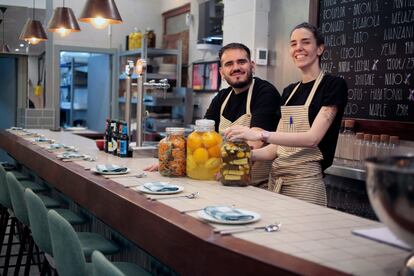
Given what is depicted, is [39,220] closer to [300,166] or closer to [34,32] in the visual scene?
[300,166]

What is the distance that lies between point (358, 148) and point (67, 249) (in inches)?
92.3

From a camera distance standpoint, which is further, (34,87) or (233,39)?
(34,87)

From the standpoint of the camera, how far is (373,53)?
386cm

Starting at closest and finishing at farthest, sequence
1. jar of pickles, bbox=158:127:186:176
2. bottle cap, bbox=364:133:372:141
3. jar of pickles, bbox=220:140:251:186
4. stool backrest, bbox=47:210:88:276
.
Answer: stool backrest, bbox=47:210:88:276, jar of pickles, bbox=220:140:251:186, jar of pickles, bbox=158:127:186:176, bottle cap, bbox=364:133:372:141

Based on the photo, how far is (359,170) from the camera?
3.54m

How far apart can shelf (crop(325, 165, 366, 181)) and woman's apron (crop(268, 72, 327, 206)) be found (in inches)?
38.1

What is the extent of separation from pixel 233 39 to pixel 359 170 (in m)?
2.28

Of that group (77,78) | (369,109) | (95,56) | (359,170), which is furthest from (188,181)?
(77,78)

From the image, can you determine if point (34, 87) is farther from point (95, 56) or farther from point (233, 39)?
point (233, 39)

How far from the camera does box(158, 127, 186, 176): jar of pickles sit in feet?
7.90

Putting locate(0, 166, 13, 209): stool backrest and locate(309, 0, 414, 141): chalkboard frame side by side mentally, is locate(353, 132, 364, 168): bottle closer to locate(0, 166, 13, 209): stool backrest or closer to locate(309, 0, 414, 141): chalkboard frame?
locate(309, 0, 414, 141): chalkboard frame

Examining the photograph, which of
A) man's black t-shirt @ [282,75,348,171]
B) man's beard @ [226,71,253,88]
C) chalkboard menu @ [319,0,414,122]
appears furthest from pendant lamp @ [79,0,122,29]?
man's black t-shirt @ [282,75,348,171]

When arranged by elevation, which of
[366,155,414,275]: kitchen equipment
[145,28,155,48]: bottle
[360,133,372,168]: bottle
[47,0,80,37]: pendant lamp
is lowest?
[360,133,372,168]: bottle

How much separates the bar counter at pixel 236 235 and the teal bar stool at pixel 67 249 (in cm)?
18
